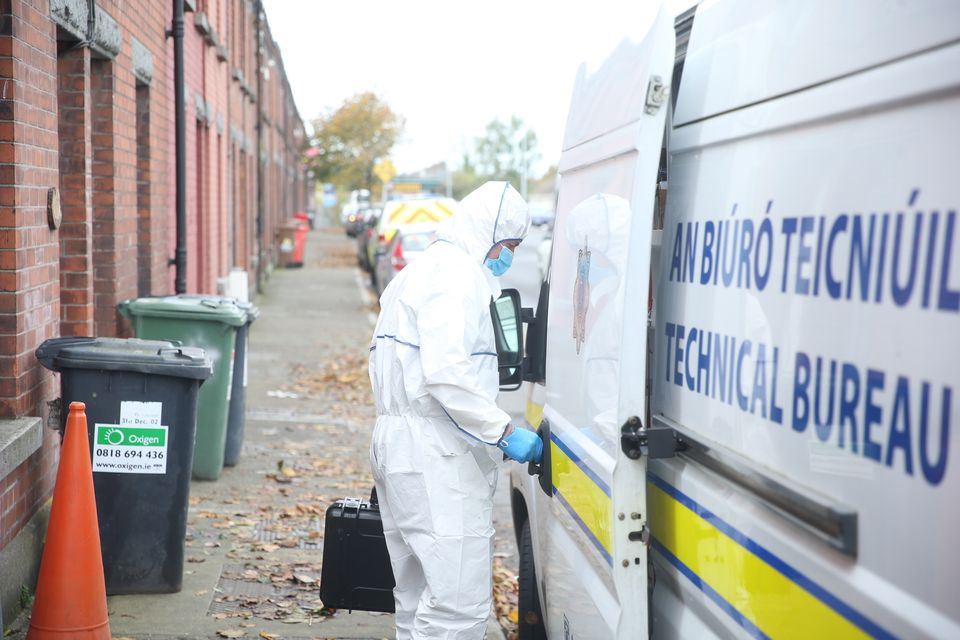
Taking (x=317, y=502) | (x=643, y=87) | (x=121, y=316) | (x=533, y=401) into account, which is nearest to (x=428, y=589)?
(x=533, y=401)

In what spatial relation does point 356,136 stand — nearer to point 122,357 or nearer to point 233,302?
point 233,302

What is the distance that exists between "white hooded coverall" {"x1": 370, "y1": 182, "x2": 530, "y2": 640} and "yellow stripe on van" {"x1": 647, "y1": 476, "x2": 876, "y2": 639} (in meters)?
1.07

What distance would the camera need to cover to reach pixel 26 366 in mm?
5355

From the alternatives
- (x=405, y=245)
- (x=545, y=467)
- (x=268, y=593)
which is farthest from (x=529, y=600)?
(x=405, y=245)

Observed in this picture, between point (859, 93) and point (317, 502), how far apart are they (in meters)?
6.13

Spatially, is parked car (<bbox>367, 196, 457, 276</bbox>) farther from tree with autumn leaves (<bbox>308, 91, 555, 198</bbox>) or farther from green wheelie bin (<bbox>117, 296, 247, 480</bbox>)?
tree with autumn leaves (<bbox>308, 91, 555, 198</bbox>)

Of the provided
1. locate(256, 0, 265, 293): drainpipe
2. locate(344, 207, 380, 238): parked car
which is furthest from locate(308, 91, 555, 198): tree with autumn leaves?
locate(256, 0, 265, 293): drainpipe

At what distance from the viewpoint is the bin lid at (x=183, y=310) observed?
7582 millimetres

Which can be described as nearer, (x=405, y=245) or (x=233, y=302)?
(x=233, y=302)

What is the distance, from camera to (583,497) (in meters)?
3.50

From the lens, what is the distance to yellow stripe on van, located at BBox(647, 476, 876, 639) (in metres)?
2.17

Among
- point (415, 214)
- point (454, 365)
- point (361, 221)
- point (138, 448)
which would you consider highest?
point (415, 214)

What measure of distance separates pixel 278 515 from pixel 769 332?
5398 millimetres

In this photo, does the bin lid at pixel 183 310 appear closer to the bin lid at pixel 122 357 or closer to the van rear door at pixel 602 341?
the bin lid at pixel 122 357
